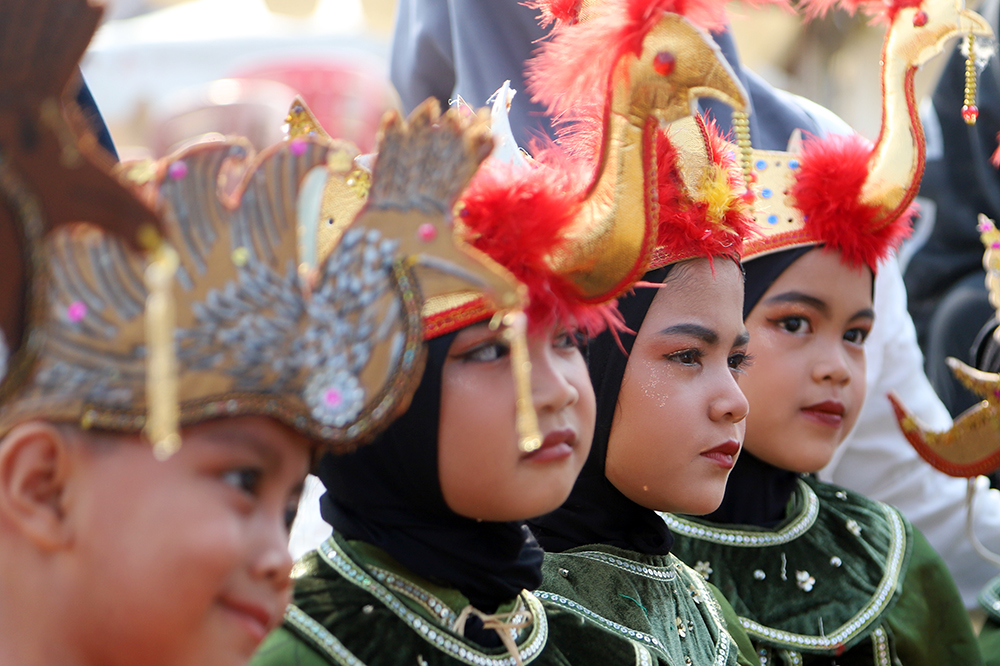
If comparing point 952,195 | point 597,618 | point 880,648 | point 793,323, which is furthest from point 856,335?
point 952,195

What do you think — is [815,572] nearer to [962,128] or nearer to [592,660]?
[592,660]

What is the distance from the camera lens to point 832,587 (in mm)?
2111

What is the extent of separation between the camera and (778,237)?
2.11 meters

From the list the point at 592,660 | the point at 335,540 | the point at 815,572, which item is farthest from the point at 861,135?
the point at 335,540

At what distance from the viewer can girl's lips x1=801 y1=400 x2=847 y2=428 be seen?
6.88 ft

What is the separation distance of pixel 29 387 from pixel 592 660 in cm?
92

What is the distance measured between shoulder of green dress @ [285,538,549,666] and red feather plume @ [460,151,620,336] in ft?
1.24

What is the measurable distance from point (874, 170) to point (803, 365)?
40 centimetres

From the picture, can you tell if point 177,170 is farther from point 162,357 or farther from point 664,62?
point 664,62

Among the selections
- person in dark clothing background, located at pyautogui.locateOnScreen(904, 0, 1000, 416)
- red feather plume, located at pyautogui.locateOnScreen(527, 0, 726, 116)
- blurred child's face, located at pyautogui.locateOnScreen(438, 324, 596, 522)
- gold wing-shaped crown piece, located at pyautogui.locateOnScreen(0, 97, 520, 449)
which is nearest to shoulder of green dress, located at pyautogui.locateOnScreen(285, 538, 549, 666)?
blurred child's face, located at pyautogui.locateOnScreen(438, 324, 596, 522)

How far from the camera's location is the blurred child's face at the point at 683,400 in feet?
5.57

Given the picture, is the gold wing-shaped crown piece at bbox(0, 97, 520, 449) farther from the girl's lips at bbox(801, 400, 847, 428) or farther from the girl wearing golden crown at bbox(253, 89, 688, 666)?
the girl's lips at bbox(801, 400, 847, 428)

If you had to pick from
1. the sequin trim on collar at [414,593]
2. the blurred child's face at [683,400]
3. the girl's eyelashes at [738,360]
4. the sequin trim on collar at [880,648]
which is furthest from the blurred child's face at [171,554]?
the sequin trim on collar at [880,648]

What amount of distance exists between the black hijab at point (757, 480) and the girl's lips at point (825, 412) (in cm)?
14
